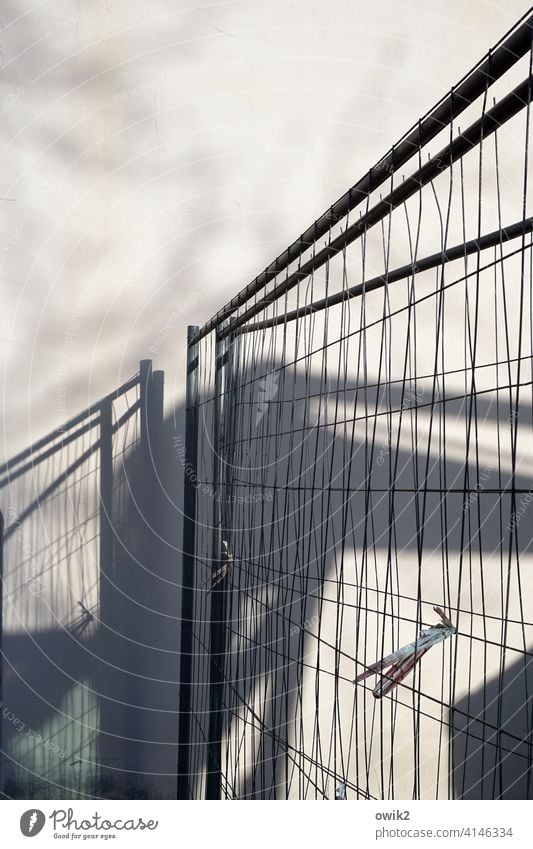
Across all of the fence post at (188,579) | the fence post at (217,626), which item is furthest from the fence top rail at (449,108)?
the fence post at (188,579)

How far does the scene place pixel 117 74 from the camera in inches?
98.1

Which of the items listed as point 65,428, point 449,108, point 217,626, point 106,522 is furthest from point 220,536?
point 449,108

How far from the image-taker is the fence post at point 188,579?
2.27 m

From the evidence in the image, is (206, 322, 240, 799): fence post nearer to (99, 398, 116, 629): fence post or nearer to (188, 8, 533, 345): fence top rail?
(99, 398, 116, 629): fence post

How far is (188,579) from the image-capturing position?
2303 mm

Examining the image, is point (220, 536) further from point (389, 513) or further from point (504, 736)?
point (504, 736)

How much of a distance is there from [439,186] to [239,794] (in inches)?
79.8

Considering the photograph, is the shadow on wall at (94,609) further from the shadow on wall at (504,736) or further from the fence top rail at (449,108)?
the fence top rail at (449,108)
